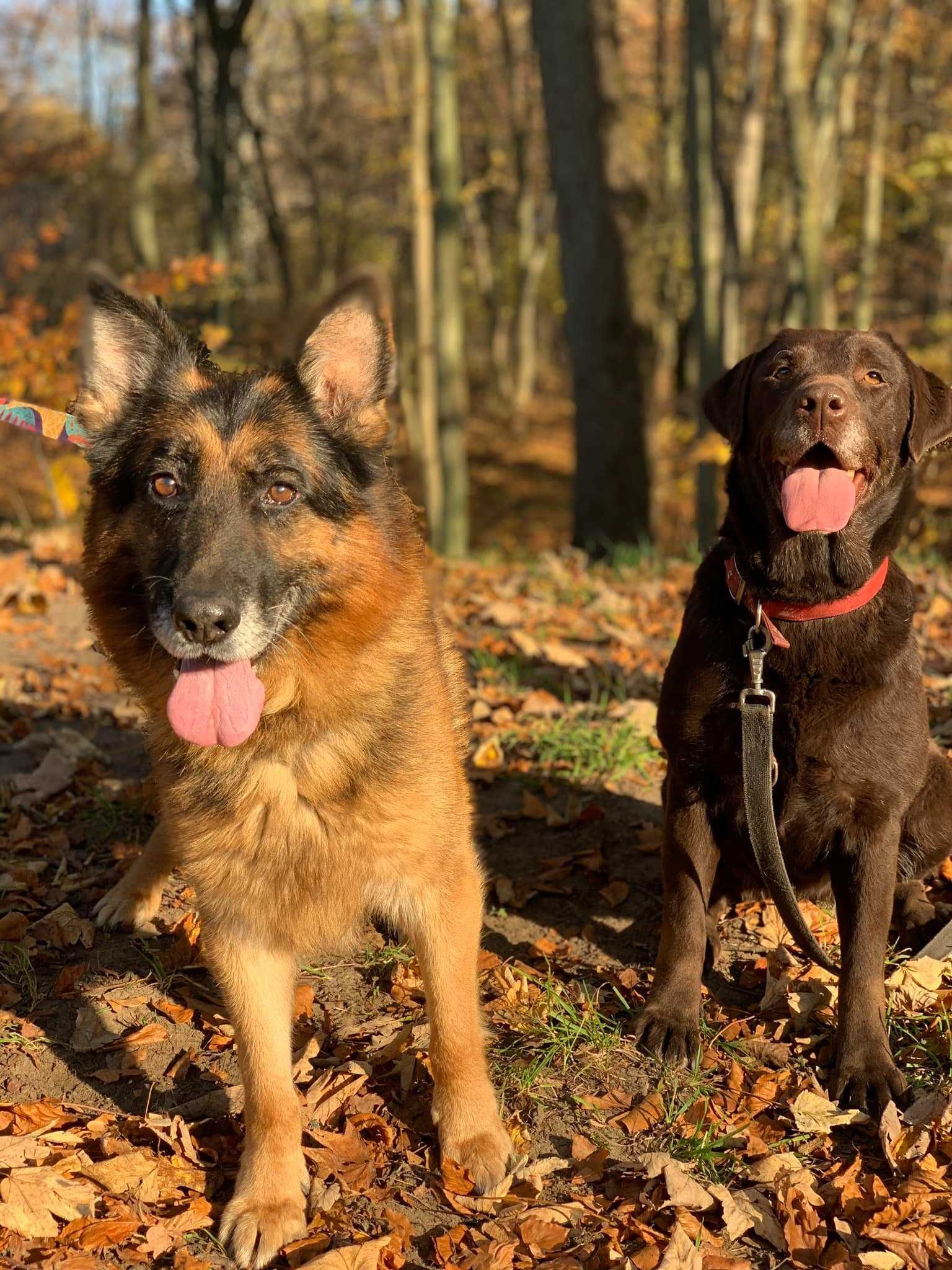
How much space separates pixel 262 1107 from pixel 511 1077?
800 millimetres

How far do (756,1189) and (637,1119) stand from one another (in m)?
0.38

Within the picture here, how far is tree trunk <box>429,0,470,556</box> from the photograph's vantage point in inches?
572

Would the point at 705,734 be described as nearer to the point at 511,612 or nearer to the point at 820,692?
the point at 820,692

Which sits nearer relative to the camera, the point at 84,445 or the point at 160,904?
the point at 84,445

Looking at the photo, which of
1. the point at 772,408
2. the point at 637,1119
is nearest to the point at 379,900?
the point at 637,1119

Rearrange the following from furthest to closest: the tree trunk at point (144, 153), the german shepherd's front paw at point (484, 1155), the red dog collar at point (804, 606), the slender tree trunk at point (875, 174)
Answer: the slender tree trunk at point (875, 174) < the tree trunk at point (144, 153) < the red dog collar at point (804, 606) < the german shepherd's front paw at point (484, 1155)

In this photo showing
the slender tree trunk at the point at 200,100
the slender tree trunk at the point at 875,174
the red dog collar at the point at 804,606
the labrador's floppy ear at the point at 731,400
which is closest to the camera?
the red dog collar at the point at 804,606

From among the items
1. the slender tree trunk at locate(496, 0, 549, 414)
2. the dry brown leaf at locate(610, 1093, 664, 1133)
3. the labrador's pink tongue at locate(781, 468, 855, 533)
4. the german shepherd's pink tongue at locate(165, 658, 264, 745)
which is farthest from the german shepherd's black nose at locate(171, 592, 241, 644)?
the slender tree trunk at locate(496, 0, 549, 414)

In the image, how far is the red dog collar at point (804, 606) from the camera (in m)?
3.41

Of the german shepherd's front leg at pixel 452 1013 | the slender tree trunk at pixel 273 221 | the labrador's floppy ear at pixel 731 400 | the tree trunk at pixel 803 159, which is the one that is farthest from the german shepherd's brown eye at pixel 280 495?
the slender tree trunk at pixel 273 221

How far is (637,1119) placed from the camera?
3.23 m

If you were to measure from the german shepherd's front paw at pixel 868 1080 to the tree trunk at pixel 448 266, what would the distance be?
1154cm

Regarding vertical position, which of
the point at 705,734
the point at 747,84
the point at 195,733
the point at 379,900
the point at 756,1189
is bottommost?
the point at 756,1189

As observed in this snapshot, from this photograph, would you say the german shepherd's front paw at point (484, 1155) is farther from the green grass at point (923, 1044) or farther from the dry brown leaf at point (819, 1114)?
the green grass at point (923, 1044)
